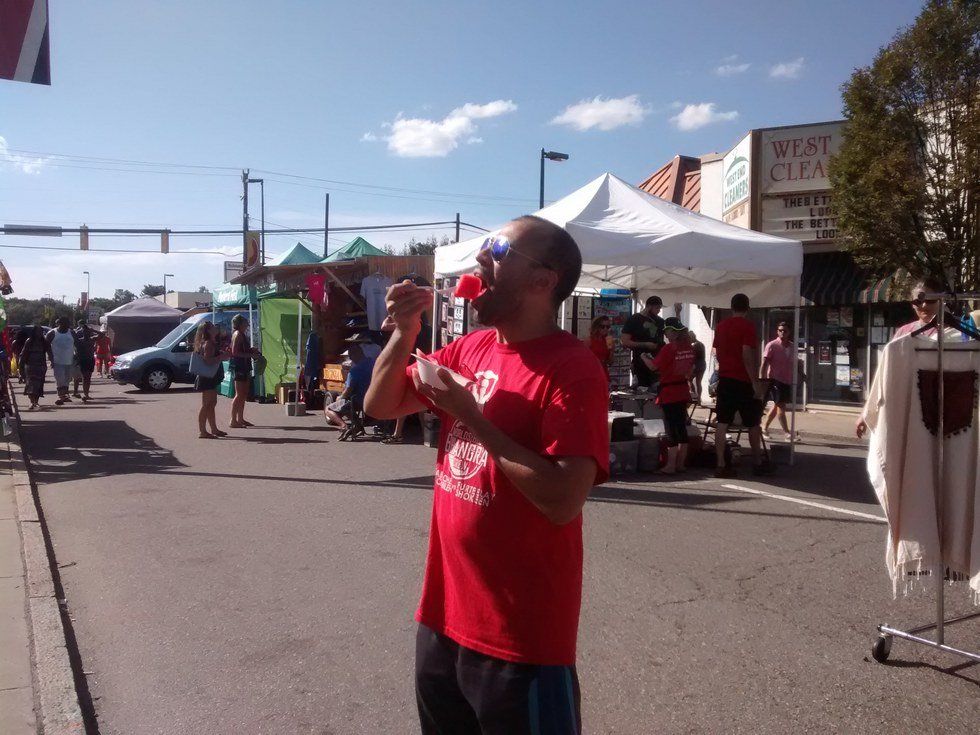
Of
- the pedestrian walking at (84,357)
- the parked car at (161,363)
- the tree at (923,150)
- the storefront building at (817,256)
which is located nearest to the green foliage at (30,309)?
the parked car at (161,363)

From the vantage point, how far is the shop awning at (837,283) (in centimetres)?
1541

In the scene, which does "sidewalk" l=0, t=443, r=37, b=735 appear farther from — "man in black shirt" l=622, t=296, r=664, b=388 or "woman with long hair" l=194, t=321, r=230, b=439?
"man in black shirt" l=622, t=296, r=664, b=388

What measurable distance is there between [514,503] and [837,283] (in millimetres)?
15882

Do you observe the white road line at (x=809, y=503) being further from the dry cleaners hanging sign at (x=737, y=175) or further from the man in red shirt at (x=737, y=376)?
the dry cleaners hanging sign at (x=737, y=175)

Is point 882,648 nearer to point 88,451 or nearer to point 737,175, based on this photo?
point 88,451

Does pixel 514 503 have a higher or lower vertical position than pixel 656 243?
lower

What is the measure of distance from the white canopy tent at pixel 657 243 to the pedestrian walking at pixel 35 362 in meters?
11.4

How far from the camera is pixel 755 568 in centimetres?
581

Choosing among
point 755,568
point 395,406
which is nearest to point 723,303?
point 755,568

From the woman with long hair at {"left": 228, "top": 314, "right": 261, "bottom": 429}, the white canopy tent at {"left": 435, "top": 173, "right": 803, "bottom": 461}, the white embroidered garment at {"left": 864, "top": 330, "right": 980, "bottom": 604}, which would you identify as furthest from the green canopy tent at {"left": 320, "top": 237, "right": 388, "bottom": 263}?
the white embroidered garment at {"left": 864, "top": 330, "right": 980, "bottom": 604}

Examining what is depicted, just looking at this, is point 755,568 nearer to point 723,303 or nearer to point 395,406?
point 395,406

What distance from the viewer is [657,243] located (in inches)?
348

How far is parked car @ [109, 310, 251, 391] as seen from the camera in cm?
2352

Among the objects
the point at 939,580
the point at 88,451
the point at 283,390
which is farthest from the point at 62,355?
the point at 939,580
